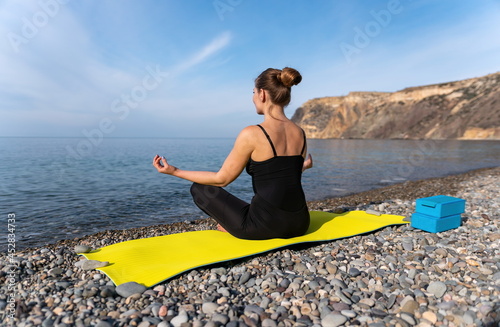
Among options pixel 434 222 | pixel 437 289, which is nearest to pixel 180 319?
pixel 437 289

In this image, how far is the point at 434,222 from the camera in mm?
4449

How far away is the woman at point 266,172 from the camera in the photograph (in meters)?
3.36

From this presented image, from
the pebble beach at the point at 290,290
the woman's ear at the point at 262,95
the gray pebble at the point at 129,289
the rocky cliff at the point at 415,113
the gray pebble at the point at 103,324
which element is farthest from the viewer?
the rocky cliff at the point at 415,113

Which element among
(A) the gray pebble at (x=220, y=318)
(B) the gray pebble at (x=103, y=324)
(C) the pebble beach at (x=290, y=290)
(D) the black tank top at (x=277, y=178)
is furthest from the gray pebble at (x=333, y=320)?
(B) the gray pebble at (x=103, y=324)

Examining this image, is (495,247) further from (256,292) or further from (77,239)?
(77,239)

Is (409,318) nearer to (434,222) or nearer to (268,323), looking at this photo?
(268,323)

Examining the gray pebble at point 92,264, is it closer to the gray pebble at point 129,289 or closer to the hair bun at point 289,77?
the gray pebble at point 129,289

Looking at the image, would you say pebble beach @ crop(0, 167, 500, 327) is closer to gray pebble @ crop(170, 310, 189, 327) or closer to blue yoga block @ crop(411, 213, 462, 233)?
gray pebble @ crop(170, 310, 189, 327)

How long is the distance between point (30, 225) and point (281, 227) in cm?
570

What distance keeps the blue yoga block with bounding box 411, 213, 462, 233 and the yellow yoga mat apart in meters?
0.46

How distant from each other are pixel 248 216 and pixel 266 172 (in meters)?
0.61

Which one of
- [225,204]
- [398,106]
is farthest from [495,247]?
[398,106]

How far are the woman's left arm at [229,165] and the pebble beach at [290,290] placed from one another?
909 millimetres

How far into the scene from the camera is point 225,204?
3781 mm
